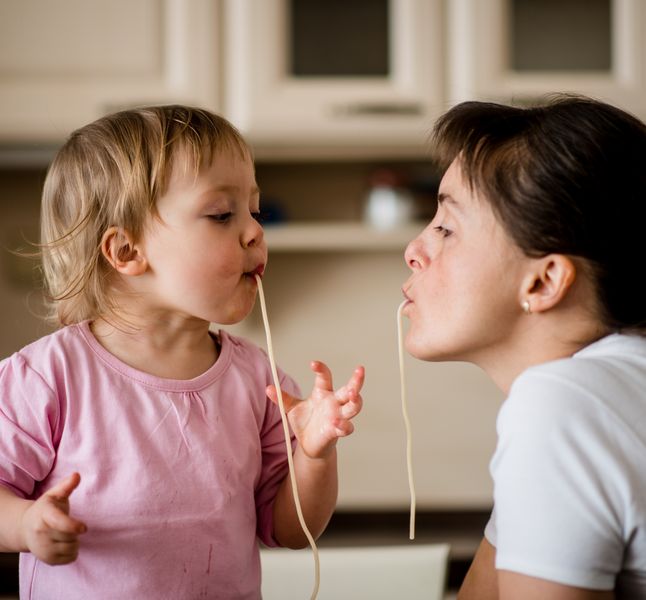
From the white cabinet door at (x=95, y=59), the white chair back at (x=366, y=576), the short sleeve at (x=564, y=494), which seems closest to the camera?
the short sleeve at (x=564, y=494)

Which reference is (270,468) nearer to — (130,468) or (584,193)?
(130,468)

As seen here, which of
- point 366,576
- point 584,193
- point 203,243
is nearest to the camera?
point 584,193

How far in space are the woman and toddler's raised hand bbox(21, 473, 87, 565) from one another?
38cm

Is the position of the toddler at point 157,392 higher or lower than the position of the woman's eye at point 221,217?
lower

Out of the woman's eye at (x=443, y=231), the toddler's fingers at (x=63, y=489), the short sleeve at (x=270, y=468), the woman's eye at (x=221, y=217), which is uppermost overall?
the woman's eye at (x=221, y=217)

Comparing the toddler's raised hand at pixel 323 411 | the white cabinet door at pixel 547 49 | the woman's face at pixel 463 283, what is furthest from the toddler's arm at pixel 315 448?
the white cabinet door at pixel 547 49

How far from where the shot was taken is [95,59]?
6.06 ft

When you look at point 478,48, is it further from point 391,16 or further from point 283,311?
point 283,311

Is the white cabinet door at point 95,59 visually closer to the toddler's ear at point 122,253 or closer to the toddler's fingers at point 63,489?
the toddler's ear at point 122,253

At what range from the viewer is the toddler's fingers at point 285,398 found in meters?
0.98

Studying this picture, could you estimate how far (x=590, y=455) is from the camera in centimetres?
75

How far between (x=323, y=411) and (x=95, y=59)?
3.95ft

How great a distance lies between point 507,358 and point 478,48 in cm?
112

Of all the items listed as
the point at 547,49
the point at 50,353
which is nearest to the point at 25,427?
the point at 50,353
